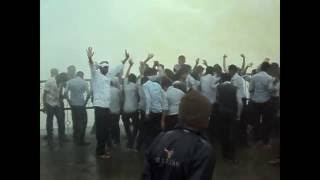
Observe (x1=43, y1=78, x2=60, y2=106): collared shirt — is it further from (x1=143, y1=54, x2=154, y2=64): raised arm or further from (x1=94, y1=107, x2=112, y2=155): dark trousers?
(x1=143, y1=54, x2=154, y2=64): raised arm

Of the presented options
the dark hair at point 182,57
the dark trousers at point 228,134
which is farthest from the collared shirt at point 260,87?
the dark hair at point 182,57

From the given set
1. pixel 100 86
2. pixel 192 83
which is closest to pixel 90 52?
pixel 100 86

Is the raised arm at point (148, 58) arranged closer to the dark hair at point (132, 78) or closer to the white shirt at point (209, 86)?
the dark hair at point (132, 78)

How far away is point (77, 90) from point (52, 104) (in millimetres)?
255

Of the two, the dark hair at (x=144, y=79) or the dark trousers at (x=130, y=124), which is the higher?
the dark hair at (x=144, y=79)

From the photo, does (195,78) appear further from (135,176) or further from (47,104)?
(47,104)

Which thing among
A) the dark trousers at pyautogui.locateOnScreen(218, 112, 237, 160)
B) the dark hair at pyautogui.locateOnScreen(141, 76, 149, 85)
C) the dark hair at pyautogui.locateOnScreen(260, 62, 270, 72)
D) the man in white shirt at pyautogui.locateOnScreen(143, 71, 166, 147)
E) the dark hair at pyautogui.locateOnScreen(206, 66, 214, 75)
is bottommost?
the dark trousers at pyautogui.locateOnScreen(218, 112, 237, 160)

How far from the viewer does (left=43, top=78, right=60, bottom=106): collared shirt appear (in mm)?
4262

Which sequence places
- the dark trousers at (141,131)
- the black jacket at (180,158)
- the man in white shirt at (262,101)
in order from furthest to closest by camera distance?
the man in white shirt at (262,101)
the dark trousers at (141,131)
the black jacket at (180,158)

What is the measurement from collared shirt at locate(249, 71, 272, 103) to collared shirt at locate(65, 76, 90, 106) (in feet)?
4.88

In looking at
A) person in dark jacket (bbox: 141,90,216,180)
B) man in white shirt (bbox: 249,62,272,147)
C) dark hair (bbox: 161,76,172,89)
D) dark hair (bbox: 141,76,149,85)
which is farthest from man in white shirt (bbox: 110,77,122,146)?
person in dark jacket (bbox: 141,90,216,180)

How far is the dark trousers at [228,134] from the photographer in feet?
14.1

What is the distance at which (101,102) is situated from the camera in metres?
4.34
